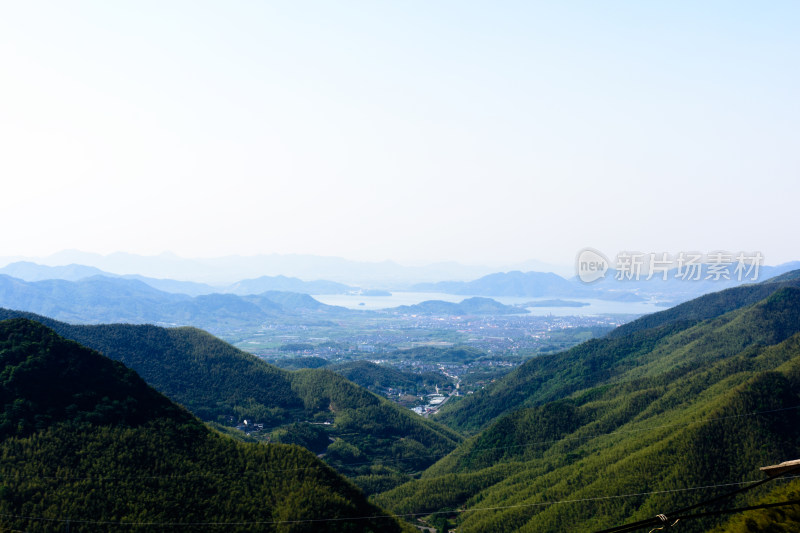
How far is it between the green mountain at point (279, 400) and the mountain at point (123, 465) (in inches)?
1121

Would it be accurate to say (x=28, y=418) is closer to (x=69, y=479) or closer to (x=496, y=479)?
(x=69, y=479)

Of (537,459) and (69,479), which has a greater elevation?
(69,479)

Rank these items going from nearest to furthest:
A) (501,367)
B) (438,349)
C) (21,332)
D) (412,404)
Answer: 1. (21,332)
2. (412,404)
3. (501,367)
4. (438,349)

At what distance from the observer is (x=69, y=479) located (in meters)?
34.8

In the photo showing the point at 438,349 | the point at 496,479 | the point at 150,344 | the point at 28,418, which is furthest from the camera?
the point at 438,349

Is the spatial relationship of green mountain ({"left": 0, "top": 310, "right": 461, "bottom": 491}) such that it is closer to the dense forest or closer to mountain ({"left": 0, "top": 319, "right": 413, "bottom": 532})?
the dense forest

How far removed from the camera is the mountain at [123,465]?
3341 centimetres

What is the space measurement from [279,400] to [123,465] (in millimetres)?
50244

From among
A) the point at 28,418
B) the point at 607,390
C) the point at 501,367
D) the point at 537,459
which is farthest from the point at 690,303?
the point at 28,418

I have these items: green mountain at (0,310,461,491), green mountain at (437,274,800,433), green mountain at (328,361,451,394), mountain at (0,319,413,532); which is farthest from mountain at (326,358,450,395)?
mountain at (0,319,413,532)

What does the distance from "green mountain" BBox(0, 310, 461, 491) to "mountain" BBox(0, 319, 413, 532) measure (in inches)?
1121

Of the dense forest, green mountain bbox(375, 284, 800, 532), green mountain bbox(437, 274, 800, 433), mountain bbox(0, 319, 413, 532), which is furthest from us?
green mountain bbox(437, 274, 800, 433)

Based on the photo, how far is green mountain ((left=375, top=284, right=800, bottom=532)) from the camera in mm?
44281

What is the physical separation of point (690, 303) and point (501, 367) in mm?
53774
